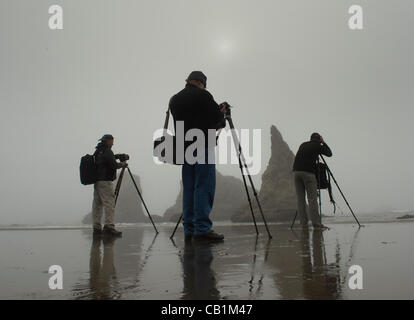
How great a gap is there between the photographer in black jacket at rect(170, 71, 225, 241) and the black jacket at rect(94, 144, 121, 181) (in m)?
3.11

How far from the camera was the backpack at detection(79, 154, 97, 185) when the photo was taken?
746cm

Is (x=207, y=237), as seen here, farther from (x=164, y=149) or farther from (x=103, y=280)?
(x=103, y=280)

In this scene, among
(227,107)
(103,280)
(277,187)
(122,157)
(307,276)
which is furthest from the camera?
(277,187)

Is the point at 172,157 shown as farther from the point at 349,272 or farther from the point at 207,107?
the point at 349,272

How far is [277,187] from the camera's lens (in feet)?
300

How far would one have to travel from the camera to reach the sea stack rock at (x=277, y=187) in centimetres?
8338

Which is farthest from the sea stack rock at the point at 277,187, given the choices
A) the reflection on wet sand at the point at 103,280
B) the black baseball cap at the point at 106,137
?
the reflection on wet sand at the point at 103,280

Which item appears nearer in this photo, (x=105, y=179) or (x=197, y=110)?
(x=197, y=110)

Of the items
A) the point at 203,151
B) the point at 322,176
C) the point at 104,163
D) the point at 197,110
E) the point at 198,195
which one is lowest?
the point at 322,176

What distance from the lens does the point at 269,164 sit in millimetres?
97938

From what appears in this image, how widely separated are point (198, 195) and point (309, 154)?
4.92 m

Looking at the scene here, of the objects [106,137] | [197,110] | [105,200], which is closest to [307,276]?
[197,110]

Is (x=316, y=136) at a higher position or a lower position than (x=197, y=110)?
lower
